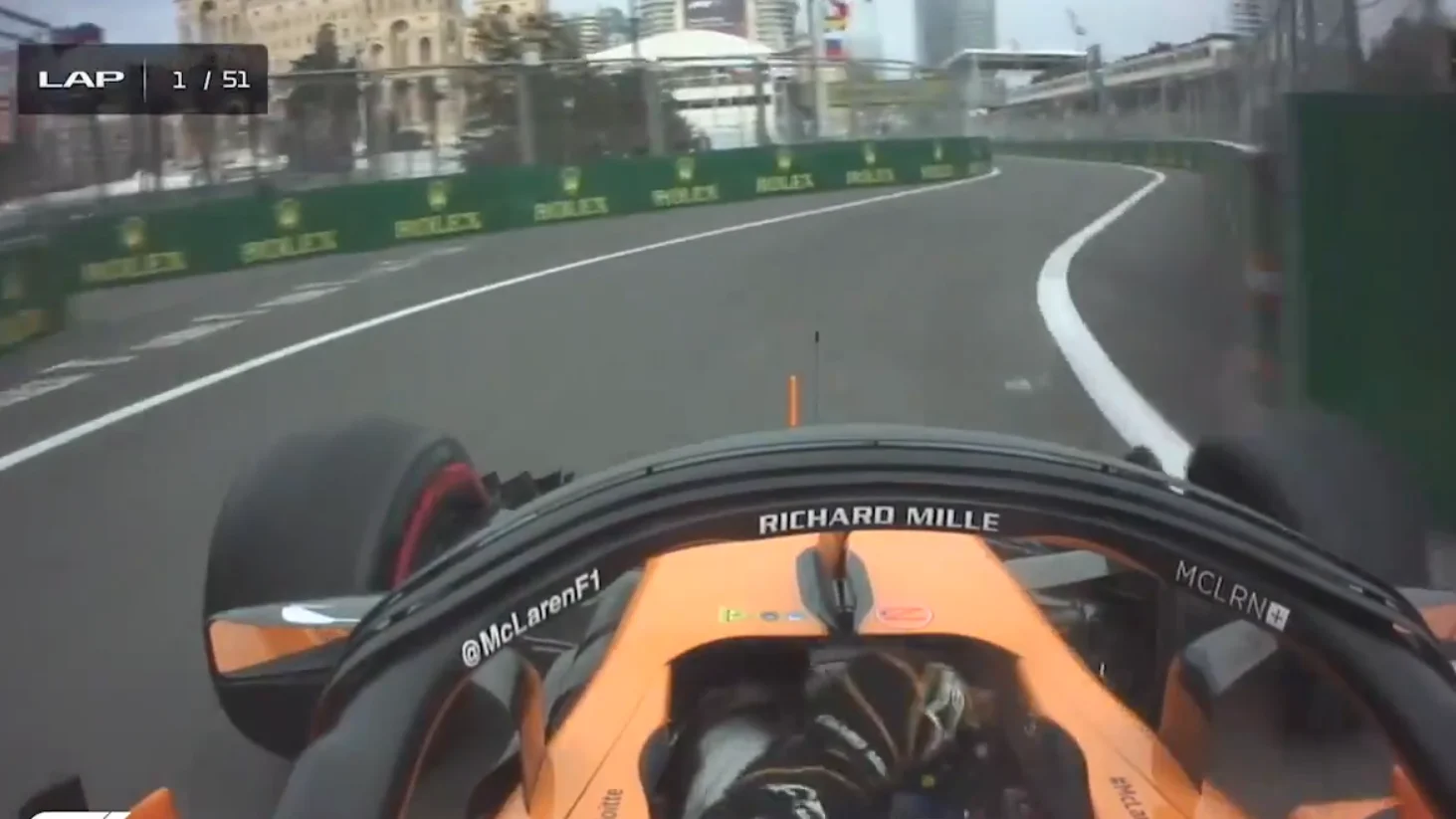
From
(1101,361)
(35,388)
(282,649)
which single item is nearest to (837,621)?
(282,649)

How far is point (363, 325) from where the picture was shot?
14.1ft

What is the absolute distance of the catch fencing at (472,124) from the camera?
2.84 meters

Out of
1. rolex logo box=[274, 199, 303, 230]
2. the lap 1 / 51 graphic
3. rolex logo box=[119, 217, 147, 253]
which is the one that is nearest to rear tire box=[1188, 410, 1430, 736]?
the lap 1 / 51 graphic

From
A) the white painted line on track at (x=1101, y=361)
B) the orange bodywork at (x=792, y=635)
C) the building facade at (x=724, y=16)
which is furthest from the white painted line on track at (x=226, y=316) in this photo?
the orange bodywork at (x=792, y=635)

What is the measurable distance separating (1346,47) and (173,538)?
2.62 m

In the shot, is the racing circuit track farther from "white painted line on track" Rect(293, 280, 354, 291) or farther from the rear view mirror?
the rear view mirror

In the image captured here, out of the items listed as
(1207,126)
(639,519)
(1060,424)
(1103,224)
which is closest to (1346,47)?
(1207,126)

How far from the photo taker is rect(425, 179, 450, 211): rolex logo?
354 centimetres

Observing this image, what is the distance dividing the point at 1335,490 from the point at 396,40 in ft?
6.92

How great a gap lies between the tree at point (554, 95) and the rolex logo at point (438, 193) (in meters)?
0.31

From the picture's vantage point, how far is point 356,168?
3.53 metres

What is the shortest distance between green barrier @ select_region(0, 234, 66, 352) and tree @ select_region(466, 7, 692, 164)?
1297 millimetres

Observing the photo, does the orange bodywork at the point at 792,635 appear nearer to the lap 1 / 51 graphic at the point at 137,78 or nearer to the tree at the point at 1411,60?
the lap 1 / 51 graphic at the point at 137,78

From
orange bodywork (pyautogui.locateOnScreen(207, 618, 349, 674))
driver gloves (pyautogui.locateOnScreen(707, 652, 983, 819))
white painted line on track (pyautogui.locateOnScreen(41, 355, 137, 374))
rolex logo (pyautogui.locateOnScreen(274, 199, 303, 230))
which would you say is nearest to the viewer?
driver gloves (pyautogui.locateOnScreen(707, 652, 983, 819))
